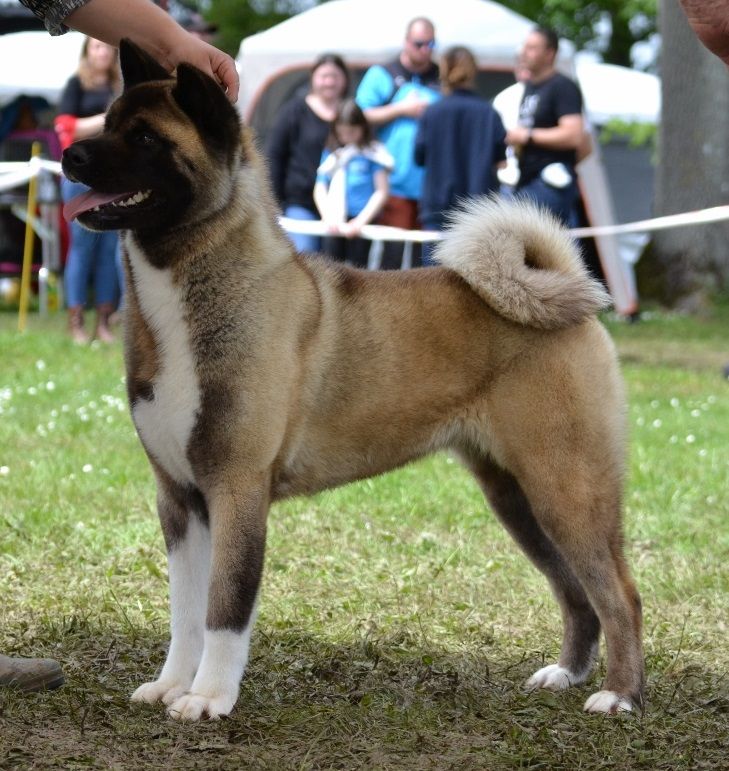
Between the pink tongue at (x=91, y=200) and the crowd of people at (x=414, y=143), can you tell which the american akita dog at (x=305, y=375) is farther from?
the crowd of people at (x=414, y=143)

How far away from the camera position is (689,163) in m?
14.5

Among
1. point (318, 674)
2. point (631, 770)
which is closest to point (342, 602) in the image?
point (318, 674)

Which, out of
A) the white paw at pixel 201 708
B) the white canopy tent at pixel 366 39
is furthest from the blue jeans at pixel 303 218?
the white paw at pixel 201 708

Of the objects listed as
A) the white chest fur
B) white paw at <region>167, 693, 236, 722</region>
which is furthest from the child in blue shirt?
→ white paw at <region>167, 693, 236, 722</region>

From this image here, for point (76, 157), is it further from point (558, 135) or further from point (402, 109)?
point (402, 109)

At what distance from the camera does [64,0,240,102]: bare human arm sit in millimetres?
3176

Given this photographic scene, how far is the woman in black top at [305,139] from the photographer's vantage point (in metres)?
9.63

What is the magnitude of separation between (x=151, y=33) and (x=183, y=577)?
1405mm

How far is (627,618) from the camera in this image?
3320 mm

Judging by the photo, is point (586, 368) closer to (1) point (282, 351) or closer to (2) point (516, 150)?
(1) point (282, 351)

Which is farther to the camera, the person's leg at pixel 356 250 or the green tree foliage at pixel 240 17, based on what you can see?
the green tree foliage at pixel 240 17

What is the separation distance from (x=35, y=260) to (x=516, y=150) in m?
7.51

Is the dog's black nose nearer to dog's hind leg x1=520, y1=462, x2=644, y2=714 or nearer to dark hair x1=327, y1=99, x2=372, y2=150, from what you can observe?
dog's hind leg x1=520, y1=462, x2=644, y2=714

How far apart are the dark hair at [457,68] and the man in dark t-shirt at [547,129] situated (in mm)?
385
